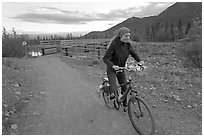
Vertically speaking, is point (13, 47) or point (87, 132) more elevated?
point (13, 47)

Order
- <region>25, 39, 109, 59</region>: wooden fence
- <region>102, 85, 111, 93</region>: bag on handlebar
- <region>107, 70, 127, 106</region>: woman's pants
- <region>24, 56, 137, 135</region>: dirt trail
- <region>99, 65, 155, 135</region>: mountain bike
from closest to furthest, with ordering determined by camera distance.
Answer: <region>99, 65, 155, 135</region>: mountain bike → <region>24, 56, 137, 135</region>: dirt trail → <region>107, 70, 127, 106</region>: woman's pants → <region>102, 85, 111, 93</region>: bag on handlebar → <region>25, 39, 109, 59</region>: wooden fence

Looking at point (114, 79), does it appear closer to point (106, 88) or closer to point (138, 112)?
point (106, 88)

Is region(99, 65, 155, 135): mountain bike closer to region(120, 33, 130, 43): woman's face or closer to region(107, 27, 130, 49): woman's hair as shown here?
region(120, 33, 130, 43): woman's face

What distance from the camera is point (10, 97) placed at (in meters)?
5.50

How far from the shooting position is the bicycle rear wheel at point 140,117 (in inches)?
150

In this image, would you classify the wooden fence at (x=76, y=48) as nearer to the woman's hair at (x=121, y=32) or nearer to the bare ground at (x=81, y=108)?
the bare ground at (x=81, y=108)

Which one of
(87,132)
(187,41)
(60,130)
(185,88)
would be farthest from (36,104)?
(187,41)

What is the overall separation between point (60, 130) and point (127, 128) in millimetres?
1302

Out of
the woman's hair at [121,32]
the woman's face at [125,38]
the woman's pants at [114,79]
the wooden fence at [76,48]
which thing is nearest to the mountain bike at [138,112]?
the woman's pants at [114,79]

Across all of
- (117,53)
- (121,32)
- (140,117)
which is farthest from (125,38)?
(140,117)

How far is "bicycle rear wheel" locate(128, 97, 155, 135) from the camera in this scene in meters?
3.82

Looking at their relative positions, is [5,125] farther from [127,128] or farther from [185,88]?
[185,88]

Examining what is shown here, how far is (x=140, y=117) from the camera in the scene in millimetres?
4027

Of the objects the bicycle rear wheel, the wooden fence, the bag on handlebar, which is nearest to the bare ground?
the bicycle rear wheel
